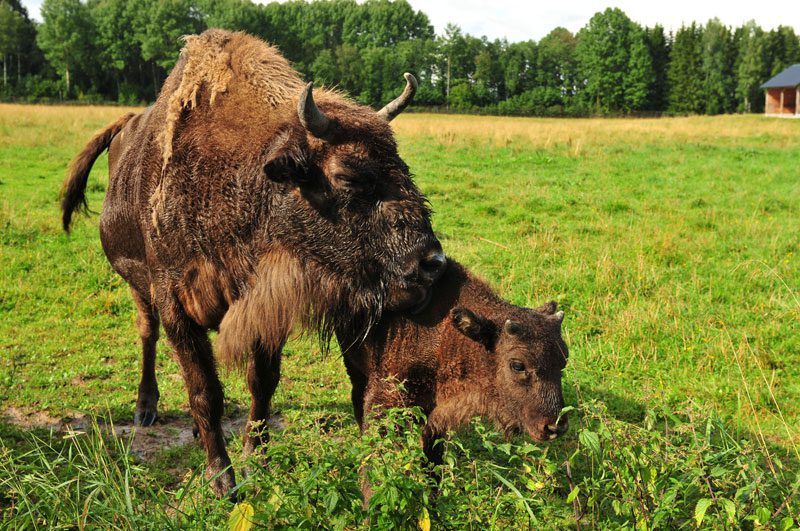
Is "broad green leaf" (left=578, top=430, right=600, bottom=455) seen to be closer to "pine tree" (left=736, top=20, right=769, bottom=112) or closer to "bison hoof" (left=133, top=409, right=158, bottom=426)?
"bison hoof" (left=133, top=409, right=158, bottom=426)

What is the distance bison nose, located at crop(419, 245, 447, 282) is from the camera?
3834 millimetres

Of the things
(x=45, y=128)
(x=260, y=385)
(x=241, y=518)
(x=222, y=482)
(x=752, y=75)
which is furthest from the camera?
(x=752, y=75)

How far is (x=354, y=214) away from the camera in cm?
393

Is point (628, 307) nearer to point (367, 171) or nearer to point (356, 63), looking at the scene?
point (367, 171)

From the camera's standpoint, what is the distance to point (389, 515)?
2891 millimetres

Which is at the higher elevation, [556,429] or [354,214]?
[354,214]

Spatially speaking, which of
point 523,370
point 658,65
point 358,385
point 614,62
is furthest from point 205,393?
point 658,65

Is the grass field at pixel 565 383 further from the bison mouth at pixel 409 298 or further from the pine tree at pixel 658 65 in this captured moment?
the pine tree at pixel 658 65

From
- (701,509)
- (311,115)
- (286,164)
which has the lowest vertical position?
(701,509)

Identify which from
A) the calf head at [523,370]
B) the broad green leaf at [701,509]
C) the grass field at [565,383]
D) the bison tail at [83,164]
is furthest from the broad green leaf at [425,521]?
the bison tail at [83,164]

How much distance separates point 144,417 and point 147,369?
412mm

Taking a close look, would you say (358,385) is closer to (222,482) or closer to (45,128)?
(222,482)

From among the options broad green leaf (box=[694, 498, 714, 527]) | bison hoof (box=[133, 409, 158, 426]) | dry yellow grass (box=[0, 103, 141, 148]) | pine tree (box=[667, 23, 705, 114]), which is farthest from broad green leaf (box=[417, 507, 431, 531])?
pine tree (box=[667, 23, 705, 114])

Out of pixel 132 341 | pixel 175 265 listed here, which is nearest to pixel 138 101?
pixel 132 341
